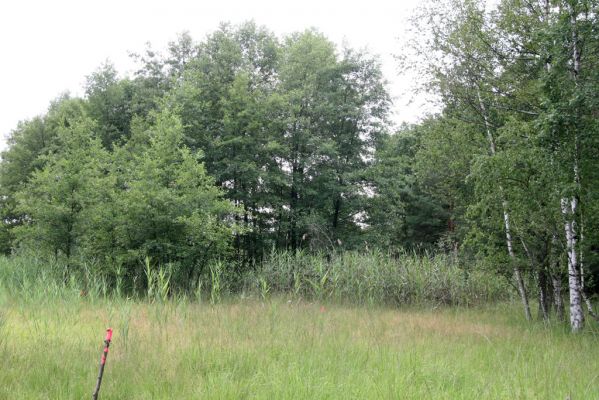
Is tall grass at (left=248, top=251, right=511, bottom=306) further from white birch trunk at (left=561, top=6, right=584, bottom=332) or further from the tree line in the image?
white birch trunk at (left=561, top=6, right=584, bottom=332)

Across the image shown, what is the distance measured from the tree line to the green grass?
232cm

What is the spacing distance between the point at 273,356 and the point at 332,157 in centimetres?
1594

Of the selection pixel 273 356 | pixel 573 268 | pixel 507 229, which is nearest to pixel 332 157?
pixel 507 229

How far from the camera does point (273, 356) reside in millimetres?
5293

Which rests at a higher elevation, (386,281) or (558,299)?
(386,281)

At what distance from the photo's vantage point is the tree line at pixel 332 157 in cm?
722

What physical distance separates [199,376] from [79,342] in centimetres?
206

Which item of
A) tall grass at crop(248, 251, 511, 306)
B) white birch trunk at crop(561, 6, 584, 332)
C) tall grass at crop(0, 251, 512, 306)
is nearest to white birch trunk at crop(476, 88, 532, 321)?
white birch trunk at crop(561, 6, 584, 332)

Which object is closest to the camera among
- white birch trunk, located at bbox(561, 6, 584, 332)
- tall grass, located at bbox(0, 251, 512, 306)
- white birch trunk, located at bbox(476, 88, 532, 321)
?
white birch trunk, located at bbox(561, 6, 584, 332)

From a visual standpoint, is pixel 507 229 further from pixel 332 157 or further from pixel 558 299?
pixel 332 157

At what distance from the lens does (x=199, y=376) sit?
439 cm

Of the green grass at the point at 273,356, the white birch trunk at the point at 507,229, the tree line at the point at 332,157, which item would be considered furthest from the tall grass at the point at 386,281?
the green grass at the point at 273,356

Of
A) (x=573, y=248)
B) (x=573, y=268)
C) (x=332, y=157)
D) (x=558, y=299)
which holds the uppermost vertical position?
(x=332, y=157)

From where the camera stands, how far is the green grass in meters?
4.07
